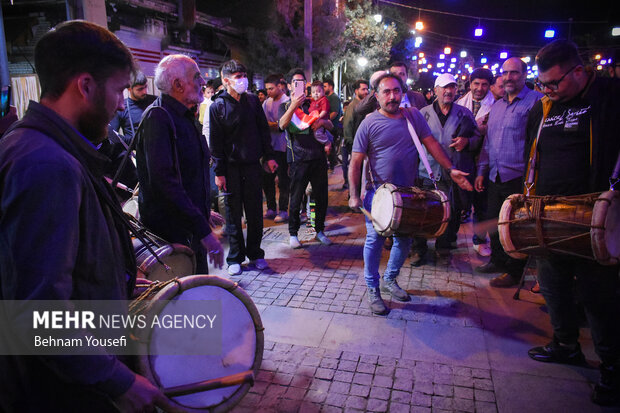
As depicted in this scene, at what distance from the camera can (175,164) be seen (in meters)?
3.08

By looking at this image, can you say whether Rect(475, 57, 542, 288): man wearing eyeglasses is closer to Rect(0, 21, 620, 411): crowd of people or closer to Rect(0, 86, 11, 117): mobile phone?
Rect(0, 21, 620, 411): crowd of people

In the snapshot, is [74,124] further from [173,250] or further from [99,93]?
[173,250]

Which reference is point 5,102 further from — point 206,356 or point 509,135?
point 509,135

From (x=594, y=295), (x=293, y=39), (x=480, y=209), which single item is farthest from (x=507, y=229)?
(x=293, y=39)

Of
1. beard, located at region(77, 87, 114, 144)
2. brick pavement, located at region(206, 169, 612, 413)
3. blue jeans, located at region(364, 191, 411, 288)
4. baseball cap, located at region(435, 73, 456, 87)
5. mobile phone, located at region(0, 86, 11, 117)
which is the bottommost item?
brick pavement, located at region(206, 169, 612, 413)

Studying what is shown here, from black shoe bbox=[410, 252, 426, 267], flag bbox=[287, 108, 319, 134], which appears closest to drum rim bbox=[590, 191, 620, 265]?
black shoe bbox=[410, 252, 426, 267]

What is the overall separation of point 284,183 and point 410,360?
5.53 m

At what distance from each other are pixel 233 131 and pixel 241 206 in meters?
0.98

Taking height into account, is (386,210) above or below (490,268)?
above

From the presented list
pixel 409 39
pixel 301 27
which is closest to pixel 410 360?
pixel 301 27

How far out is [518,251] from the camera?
3189 mm

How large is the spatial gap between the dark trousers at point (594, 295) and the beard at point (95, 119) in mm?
3180

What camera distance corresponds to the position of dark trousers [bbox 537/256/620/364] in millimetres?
2938

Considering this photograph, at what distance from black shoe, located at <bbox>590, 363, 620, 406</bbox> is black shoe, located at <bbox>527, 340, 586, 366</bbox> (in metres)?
0.38
